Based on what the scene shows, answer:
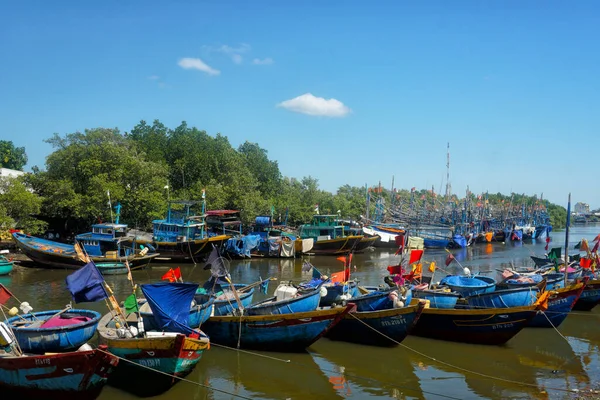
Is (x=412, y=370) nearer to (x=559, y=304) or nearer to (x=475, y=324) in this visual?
(x=475, y=324)

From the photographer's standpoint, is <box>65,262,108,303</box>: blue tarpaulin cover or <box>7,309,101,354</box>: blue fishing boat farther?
<box>65,262,108,303</box>: blue tarpaulin cover

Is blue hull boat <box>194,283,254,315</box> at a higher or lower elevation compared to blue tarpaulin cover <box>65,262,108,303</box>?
lower

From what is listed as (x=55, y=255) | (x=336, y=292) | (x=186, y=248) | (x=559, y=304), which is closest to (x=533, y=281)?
(x=559, y=304)

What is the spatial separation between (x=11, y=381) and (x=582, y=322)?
19922 millimetres

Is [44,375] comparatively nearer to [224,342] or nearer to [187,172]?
[224,342]

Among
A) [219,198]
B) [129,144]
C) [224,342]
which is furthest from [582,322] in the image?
[129,144]

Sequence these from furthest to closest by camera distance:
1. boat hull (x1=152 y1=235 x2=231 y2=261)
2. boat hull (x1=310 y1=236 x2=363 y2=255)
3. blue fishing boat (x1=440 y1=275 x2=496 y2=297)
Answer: boat hull (x1=310 y1=236 x2=363 y2=255) < boat hull (x1=152 y1=235 x2=231 y2=261) < blue fishing boat (x1=440 y1=275 x2=496 y2=297)

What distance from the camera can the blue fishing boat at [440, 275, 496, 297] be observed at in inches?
747

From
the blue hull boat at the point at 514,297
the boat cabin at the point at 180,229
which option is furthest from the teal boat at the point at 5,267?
the blue hull boat at the point at 514,297

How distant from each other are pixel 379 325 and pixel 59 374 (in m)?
9.19

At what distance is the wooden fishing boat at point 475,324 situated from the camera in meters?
15.5

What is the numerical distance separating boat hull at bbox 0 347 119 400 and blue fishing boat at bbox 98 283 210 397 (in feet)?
3.31

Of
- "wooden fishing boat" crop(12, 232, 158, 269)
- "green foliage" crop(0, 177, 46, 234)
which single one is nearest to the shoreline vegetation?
"green foliage" crop(0, 177, 46, 234)

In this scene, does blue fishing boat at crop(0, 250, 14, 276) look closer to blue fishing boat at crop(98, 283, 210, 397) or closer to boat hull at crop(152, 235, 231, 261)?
boat hull at crop(152, 235, 231, 261)
